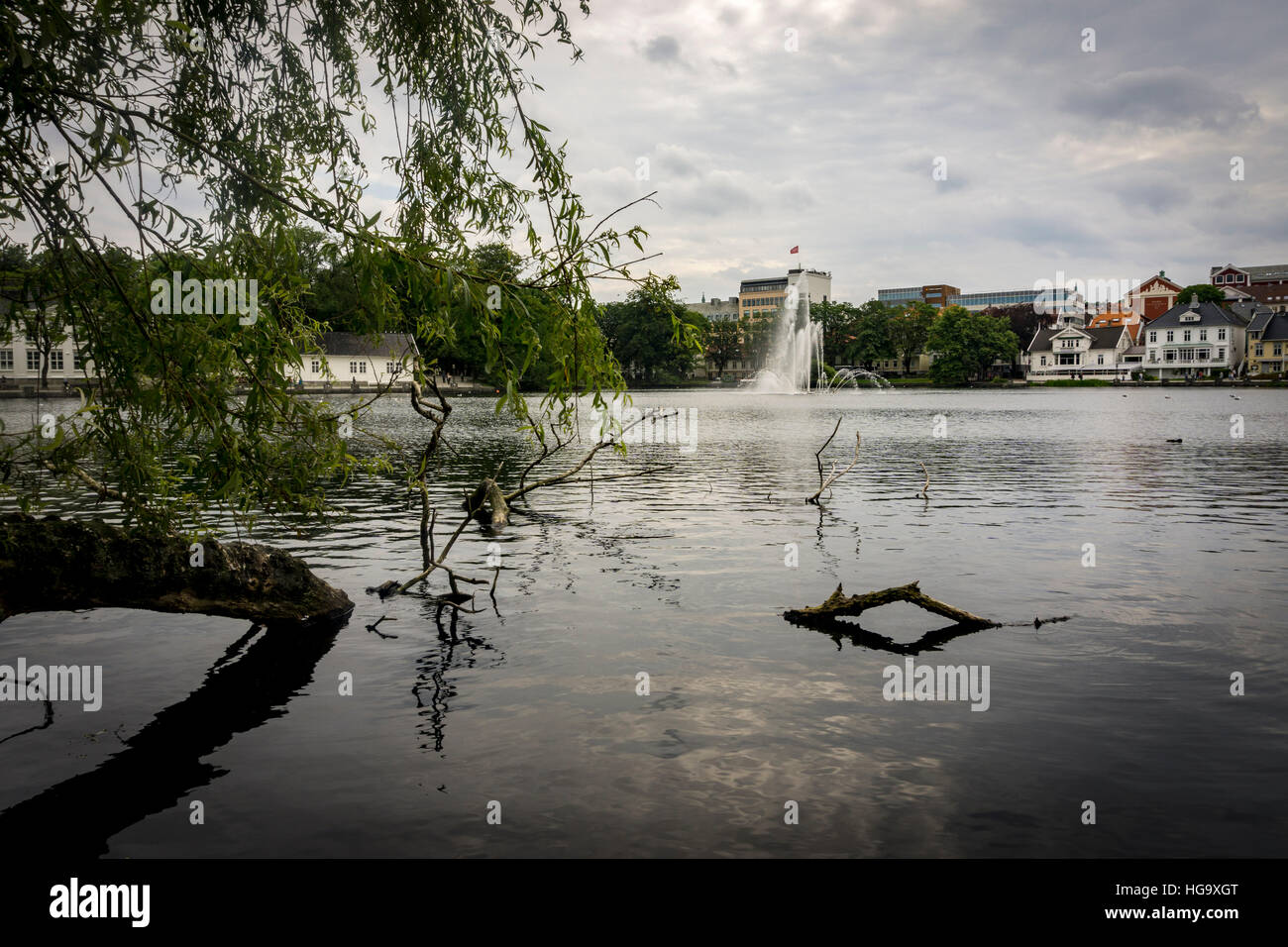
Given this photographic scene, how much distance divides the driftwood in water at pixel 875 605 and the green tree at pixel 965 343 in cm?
16154

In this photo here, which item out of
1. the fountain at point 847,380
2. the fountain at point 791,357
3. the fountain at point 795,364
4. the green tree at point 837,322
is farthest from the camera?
the green tree at point 837,322

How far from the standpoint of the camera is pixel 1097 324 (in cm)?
18988

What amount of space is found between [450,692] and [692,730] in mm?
3132

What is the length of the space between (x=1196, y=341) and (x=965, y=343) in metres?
41.0

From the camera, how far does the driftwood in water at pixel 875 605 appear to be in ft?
42.3

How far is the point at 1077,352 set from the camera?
177 m

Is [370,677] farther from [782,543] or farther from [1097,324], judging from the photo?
[1097,324]

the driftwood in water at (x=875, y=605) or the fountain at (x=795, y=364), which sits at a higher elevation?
the fountain at (x=795, y=364)

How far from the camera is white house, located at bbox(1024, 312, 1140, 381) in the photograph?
567 ft

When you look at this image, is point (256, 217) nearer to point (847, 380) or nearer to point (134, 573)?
point (134, 573)

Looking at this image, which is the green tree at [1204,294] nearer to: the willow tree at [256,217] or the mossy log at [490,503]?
the mossy log at [490,503]

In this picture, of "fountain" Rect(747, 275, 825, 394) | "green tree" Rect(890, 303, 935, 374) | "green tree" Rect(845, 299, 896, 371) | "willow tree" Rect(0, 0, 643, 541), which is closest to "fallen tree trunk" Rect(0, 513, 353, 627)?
"willow tree" Rect(0, 0, 643, 541)

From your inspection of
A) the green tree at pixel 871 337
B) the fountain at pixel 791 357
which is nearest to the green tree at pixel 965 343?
the green tree at pixel 871 337
